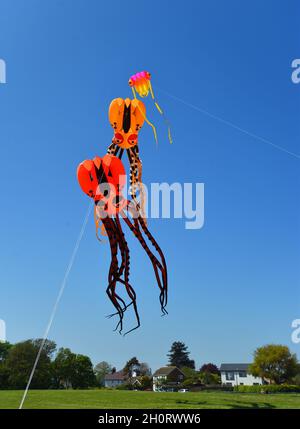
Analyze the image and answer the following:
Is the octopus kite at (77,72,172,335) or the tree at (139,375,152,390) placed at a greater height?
the octopus kite at (77,72,172,335)

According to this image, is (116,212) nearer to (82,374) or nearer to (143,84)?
(143,84)

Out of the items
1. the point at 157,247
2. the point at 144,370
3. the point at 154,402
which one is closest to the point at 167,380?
the point at 144,370

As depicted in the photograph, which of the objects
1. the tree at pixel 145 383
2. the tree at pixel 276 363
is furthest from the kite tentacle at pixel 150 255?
the tree at pixel 276 363

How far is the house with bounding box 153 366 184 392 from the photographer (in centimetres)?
2564

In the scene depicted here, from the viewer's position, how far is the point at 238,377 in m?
30.8

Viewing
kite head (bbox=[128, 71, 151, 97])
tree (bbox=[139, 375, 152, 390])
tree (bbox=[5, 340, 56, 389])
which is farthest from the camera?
tree (bbox=[139, 375, 152, 390])

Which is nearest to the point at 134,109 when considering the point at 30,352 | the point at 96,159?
the point at 96,159

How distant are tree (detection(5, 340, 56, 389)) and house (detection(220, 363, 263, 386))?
12.8 m

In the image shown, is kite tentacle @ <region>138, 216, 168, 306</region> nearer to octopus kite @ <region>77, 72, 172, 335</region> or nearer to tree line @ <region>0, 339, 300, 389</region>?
octopus kite @ <region>77, 72, 172, 335</region>

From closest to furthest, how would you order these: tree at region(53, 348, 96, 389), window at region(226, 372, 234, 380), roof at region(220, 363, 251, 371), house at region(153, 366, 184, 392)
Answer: tree at region(53, 348, 96, 389) < house at region(153, 366, 184, 392) < window at region(226, 372, 234, 380) < roof at region(220, 363, 251, 371)

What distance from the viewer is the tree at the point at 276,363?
88.4 feet

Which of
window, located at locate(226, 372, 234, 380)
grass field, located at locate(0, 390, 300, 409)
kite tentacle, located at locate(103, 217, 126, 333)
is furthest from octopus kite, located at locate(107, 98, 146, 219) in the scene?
window, located at locate(226, 372, 234, 380)
